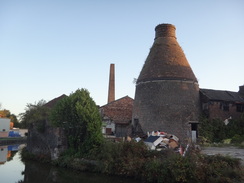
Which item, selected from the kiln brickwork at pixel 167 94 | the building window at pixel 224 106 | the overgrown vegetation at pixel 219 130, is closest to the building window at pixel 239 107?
the building window at pixel 224 106

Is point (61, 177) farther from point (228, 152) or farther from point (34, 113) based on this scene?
point (34, 113)

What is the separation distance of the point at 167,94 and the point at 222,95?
6366 mm

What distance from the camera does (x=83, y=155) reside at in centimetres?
1698

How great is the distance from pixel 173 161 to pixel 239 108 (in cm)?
1450

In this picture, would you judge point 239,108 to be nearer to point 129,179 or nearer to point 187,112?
point 187,112

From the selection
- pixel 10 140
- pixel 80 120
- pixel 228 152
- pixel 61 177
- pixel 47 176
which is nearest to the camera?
pixel 61 177

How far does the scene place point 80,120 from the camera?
17953 millimetres

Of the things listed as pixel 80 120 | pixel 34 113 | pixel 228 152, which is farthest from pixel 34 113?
pixel 228 152

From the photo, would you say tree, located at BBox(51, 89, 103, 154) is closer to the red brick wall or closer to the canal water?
the canal water

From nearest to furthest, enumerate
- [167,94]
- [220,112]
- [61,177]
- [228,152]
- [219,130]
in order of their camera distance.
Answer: [61,177], [228,152], [167,94], [219,130], [220,112]

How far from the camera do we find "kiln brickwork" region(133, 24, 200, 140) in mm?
20312

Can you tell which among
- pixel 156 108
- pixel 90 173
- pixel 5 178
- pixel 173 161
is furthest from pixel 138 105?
pixel 5 178

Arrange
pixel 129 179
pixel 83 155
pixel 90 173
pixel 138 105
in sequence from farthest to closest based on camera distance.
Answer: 1. pixel 138 105
2. pixel 83 155
3. pixel 90 173
4. pixel 129 179

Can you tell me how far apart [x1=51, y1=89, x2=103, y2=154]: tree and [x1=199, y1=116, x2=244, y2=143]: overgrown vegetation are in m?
9.24
